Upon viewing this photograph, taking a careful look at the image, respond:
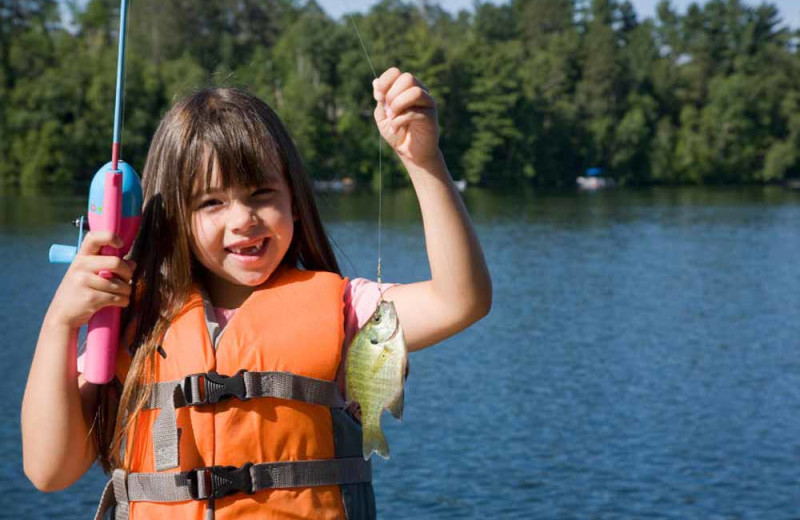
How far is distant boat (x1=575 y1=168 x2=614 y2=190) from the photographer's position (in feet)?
237

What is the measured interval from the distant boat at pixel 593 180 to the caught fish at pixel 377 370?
230 feet

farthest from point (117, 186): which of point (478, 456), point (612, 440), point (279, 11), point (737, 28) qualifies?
point (737, 28)

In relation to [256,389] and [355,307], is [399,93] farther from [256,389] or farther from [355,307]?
[256,389]

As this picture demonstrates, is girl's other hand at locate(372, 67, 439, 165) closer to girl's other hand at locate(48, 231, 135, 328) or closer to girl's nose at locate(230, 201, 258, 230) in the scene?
girl's nose at locate(230, 201, 258, 230)

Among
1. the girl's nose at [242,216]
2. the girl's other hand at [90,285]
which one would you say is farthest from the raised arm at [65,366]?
the girl's nose at [242,216]

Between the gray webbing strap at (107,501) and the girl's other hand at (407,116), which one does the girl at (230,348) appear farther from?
the girl's other hand at (407,116)

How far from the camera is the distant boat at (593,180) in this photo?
237 ft

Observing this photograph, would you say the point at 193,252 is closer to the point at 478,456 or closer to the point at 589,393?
the point at 478,456

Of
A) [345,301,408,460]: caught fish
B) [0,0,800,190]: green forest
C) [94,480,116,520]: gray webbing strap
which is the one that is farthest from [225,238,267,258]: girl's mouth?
[0,0,800,190]: green forest

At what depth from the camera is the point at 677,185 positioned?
75188 mm

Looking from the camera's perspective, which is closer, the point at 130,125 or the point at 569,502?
the point at 569,502

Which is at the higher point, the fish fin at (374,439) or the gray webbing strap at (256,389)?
the gray webbing strap at (256,389)

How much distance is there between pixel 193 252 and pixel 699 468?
37.3 feet

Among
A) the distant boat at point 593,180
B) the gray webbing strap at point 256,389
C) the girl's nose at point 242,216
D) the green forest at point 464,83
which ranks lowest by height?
the distant boat at point 593,180
